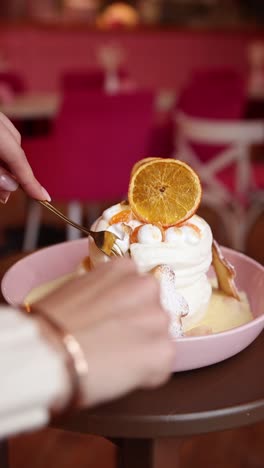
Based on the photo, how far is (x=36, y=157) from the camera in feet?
10.2

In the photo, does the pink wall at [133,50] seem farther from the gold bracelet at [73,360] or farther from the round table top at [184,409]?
the gold bracelet at [73,360]

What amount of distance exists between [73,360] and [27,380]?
0.05 m

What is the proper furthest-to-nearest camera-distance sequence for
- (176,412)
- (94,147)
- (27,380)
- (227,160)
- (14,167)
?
(227,160)
(94,147)
(14,167)
(176,412)
(27,380)

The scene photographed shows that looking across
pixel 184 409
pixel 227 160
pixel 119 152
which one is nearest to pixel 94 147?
pixel 119 152

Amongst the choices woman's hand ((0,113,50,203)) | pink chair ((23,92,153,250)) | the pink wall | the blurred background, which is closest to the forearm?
woman's hand ((0,113,50,203))

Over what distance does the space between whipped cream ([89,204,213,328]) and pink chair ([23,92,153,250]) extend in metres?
2.01

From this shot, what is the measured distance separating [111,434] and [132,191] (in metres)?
0.39

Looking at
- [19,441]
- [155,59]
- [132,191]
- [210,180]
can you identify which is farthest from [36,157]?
[155,59]

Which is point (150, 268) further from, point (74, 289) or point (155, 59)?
point (155, 59)

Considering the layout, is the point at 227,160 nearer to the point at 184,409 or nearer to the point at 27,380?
the point at 184,409

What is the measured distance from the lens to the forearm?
1.94 feet

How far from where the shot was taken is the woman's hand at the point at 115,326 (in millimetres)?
640

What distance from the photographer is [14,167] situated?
3.55 ft

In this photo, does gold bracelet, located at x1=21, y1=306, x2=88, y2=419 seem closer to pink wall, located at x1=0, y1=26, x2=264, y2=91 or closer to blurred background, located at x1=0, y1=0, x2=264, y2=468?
blurred background, located at x1=0, y1=0, x2=264, y2=468
